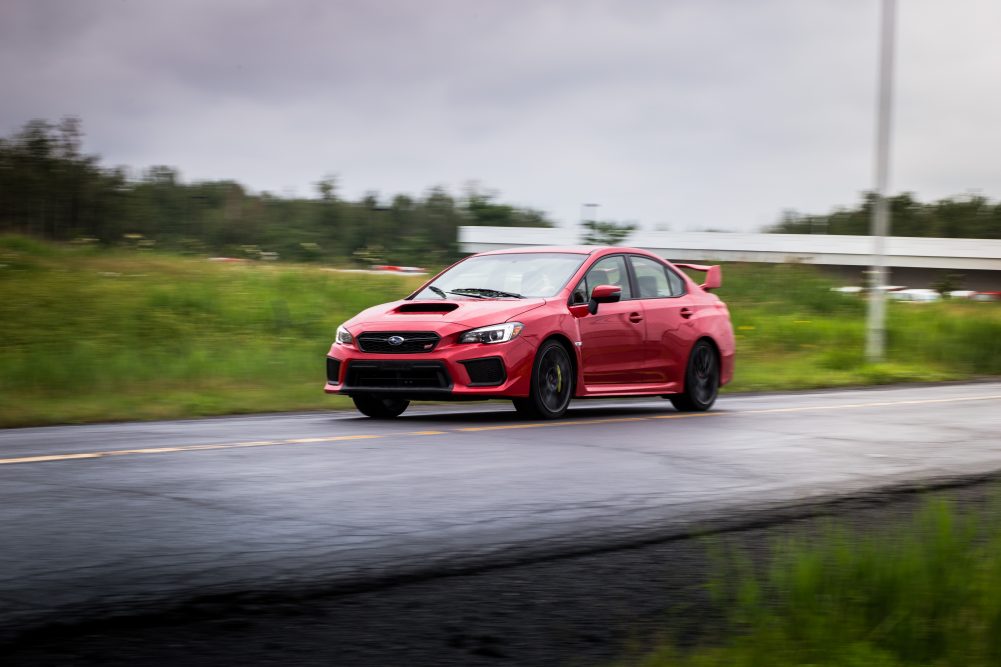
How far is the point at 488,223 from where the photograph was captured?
73688 millimetres

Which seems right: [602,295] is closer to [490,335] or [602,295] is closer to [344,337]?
[490,335]

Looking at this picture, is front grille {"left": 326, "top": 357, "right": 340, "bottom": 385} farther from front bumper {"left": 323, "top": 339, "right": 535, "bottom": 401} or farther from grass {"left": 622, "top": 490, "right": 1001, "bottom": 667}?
grass {"left": 622, "top": 490, "right": 1001, "bottom": 667}

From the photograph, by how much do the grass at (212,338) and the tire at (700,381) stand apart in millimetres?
3925

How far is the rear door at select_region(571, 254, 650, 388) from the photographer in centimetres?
1245

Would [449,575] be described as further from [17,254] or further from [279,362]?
[17,254]

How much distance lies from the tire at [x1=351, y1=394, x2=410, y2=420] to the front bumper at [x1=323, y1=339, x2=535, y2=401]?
614 mm

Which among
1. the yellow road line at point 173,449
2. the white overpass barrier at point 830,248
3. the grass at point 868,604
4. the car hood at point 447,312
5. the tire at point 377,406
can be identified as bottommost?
the tire at point 377,406

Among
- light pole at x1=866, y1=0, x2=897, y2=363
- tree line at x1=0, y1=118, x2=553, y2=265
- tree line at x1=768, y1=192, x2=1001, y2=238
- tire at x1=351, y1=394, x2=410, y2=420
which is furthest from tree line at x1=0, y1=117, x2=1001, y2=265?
tree line at x1=768, y1=192, x2=1001, y2=238

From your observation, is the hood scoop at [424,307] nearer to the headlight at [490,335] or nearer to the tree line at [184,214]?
the headlight at [490,335]

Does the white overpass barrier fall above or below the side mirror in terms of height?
above

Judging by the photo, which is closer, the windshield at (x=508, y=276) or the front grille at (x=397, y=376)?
the front grille at (x=397, y=376)

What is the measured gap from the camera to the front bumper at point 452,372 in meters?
11.3

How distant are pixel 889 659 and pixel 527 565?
5.94ft

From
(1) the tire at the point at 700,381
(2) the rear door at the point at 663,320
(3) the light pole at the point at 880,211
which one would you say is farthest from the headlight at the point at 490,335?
(3) the light pole at the point at 880,211
